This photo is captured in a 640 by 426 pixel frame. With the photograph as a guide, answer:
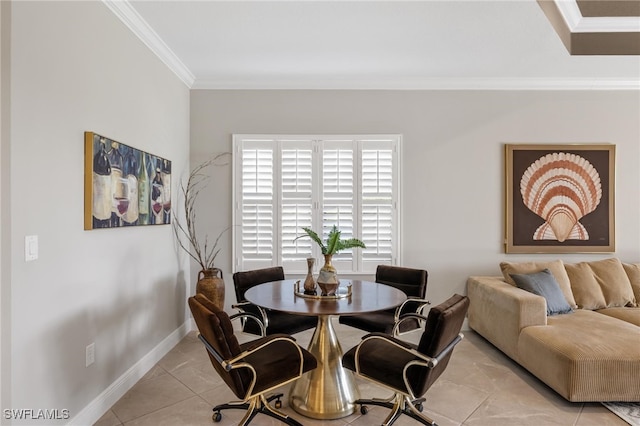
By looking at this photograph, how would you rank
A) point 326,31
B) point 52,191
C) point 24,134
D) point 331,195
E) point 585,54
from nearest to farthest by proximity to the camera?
point 24,134, point 52,191, point 326,31, point 585,54, point 331,195

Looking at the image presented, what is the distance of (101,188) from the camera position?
2.34 m

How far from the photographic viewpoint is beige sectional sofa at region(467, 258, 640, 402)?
243 cm

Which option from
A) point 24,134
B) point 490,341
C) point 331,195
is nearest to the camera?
point 24,134

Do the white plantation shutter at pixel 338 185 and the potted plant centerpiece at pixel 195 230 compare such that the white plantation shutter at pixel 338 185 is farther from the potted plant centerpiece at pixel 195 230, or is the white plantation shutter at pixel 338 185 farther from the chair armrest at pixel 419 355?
the chair armrest at pixel 419 355

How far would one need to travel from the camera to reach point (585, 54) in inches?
129

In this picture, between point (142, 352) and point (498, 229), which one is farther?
point (498, 229)

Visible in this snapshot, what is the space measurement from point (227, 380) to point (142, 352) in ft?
4.58

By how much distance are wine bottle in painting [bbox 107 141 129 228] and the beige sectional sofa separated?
324cm

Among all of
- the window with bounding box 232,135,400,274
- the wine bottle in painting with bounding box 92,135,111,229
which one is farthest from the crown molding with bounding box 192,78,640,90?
the wine bottle in painting with bounding box 92,135,111,229

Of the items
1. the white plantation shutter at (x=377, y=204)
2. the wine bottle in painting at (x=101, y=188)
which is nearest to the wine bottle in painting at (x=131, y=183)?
the wine bottle in painting at (x=101, y=188)

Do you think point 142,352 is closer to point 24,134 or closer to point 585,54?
point 24,134

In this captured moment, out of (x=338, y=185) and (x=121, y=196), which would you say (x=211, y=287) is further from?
(x=338, y=185)

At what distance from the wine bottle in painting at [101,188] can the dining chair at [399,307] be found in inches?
76.3

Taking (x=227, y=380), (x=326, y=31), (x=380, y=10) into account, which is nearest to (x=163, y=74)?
(x=326, y=31)
